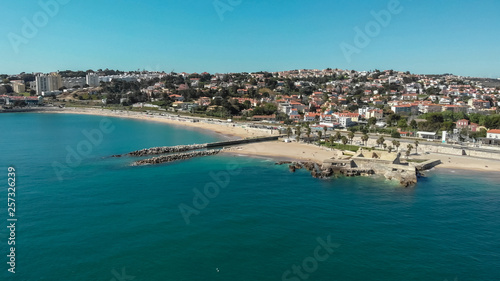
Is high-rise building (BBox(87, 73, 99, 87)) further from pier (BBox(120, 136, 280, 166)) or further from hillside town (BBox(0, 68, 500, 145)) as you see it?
pier (BBox(120, 136, 280, 166))

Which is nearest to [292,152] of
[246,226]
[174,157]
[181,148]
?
[181,148]

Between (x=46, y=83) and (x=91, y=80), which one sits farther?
(x=91, y=80)

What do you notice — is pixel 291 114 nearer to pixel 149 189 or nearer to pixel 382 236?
pixel 149 189

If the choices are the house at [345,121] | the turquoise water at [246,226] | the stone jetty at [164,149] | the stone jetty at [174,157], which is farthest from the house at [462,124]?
the stone jetty at [164,149]

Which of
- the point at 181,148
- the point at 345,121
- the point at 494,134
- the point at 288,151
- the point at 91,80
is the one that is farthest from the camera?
the point at 91,80

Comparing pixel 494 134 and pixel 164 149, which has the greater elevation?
pixel 494 134

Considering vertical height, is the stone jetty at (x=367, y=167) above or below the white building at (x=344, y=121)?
below

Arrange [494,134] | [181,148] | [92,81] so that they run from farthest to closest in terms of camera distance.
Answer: [92,81], [494,134], [181,148]

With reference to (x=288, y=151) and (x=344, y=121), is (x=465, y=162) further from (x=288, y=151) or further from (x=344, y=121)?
(x=344, y=121)

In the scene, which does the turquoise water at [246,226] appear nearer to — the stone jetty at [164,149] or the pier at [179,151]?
the pier at [179,151]
